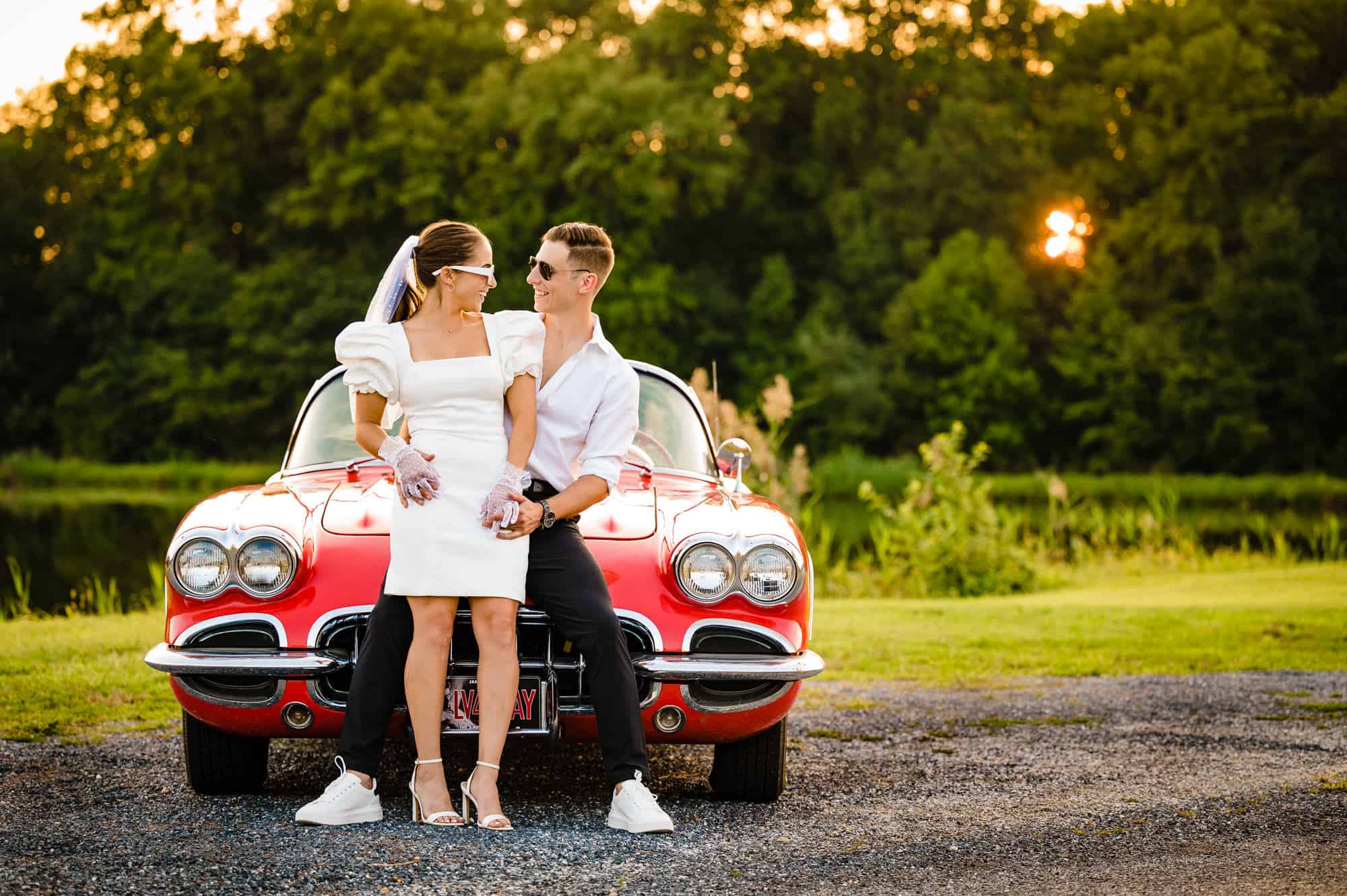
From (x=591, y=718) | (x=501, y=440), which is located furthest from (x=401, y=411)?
(x=591, y=718)

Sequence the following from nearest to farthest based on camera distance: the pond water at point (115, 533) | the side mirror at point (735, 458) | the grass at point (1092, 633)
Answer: the side mirror at point (735, 458) → the grass at point (1092, 633) → the pond water at point (115, 533)

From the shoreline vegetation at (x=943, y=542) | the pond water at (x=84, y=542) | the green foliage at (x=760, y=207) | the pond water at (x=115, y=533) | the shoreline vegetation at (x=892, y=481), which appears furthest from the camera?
the green foliage at (x=760, y=207)

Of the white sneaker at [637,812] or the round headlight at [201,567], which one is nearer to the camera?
the white sneaker at [637,812]

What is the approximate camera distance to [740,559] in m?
4.80

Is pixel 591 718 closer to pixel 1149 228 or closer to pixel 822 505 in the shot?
pixel 822 505

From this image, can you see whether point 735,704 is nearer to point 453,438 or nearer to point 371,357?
point 453,438

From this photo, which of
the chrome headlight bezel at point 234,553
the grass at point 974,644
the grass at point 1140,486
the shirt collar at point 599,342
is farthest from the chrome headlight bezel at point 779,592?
the grass at point 1140,486

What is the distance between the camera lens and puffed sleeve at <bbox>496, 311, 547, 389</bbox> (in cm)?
450

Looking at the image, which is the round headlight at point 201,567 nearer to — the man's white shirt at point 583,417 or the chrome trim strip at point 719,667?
the man's white shirt at point 583,417

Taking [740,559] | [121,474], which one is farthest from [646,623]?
[121,474]

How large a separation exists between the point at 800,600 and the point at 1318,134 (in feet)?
130

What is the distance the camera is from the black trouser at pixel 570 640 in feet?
14.5

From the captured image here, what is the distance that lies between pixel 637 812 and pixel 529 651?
65 centimetres

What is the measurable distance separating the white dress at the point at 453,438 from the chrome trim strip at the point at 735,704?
2.24 feet
